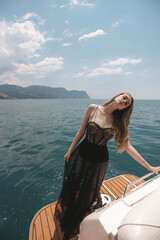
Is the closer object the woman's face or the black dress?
the woman's face

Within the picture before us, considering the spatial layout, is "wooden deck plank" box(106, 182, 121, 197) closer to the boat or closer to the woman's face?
the boat

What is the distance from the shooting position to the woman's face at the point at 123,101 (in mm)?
1826

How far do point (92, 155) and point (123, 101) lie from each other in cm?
104

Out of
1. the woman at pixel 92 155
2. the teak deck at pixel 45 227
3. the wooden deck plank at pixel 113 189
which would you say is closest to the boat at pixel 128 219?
the woman at pixel 92 155

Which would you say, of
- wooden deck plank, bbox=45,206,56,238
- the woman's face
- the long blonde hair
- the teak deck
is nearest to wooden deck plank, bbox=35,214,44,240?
the teak deck

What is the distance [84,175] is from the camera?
2.16 meters

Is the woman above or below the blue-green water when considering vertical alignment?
above

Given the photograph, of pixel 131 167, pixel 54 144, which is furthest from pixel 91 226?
pixel 54 144

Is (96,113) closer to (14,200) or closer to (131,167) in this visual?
(14,200)

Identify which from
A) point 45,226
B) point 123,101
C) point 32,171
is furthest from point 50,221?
point 32,171

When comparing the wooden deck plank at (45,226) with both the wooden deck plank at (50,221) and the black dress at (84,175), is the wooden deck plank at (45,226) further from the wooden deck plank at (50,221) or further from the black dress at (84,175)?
the black dress at (84,175)

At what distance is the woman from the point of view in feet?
6.32

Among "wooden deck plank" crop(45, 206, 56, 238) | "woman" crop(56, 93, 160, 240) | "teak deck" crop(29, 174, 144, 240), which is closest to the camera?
"woman" crop(56, 93, 160, 240)

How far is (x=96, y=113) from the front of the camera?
77.7 inches
